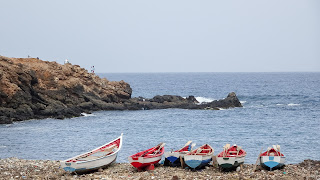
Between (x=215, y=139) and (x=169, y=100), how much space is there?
31429 millimetres

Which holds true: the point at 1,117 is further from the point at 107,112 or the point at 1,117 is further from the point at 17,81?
the point at 107,112

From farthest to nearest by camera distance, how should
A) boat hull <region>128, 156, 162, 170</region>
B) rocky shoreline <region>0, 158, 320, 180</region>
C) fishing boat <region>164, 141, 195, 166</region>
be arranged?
fishing boat <region>164, 141, 195, 166</region>, boat hull <region>128, 156, 162, 170</region>, rocky shoreline <region>0, 158, 320, 180</region>

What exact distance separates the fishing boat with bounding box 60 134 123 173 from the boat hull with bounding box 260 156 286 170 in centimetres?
773

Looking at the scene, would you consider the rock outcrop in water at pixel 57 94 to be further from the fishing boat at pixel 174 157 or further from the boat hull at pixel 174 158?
the boat hull at pixel 174 158

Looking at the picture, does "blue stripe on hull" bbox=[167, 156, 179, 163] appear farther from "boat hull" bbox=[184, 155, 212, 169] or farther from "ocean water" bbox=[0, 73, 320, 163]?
"ocean water" bbox=[0, 73, 320, 163]

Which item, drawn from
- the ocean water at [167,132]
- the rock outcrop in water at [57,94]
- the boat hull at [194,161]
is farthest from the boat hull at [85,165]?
the rock outcrop in water at [57,94]

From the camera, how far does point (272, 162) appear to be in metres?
20.7

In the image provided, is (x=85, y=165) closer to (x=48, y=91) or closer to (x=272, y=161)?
(x=272, y=161)

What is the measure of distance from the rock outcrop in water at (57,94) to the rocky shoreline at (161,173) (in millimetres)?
23459

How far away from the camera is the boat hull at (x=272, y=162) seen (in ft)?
67.8

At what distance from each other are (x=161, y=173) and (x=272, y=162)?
5558 mm

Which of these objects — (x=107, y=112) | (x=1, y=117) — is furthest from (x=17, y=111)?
(x=107, y=112)

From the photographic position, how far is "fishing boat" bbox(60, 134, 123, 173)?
20047mm

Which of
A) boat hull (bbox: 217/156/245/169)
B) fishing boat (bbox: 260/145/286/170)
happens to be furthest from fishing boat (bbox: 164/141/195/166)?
fishing boat (bbox: 260/145/286/170)
